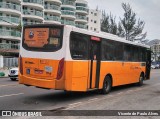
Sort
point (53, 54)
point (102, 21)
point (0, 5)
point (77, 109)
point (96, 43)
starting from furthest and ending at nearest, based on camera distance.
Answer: point (102, 21) → point (0, 5) → point (96, 43) → point (53, 54) → point (77, 109)

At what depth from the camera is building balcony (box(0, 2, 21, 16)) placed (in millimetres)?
62000

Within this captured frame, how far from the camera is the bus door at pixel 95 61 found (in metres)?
13.8

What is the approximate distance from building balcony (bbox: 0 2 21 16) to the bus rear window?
51.2m

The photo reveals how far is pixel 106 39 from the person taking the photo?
15.3 m

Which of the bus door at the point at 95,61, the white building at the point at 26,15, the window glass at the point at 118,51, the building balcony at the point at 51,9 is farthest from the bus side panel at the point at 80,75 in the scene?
the building balcony at the point at 51,9

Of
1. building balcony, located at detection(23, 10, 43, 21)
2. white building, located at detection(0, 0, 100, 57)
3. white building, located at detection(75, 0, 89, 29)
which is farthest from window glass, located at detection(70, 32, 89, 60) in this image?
white building, located at detection(75, 0, 89, 29)

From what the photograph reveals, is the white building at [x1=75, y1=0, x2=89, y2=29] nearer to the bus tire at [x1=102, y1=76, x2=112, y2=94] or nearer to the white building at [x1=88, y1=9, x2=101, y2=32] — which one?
the white building at [x1=88, y1=9, x2=101, y2=32]

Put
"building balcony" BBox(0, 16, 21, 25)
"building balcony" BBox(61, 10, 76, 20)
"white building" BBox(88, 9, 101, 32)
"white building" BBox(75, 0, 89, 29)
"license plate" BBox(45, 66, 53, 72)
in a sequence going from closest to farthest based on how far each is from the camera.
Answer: "license plate" BBox(45, 66, 53, 72)
"building balcony" BBox(0, 16, 21, 25)
"building balcony" BBox(61, 10, 76, 20)
"white building" BBox(75, 0, 89, 29)
"white building" BBox(88, 9, 101, 32)

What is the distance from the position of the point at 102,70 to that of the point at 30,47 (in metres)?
3.79

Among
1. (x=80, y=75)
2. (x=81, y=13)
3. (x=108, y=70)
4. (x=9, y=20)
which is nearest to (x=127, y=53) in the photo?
(x=108, y=70)

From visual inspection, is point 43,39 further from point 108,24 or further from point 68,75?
point 108,24

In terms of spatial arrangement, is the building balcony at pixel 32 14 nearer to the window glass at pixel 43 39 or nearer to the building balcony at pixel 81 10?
the building balcony at pixel 81 10

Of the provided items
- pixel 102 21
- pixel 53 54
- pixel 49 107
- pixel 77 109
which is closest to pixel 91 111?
pixel 77 109

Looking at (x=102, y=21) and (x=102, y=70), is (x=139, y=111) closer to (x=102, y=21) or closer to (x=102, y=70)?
(x=102, y=70)
